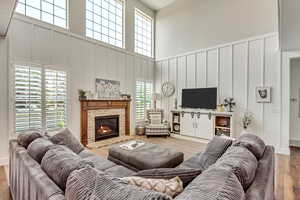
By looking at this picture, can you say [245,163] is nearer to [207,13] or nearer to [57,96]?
[57,96]

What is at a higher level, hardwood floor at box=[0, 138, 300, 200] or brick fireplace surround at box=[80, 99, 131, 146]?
brick fireplace surround at box=[80, 99, 131, 146]

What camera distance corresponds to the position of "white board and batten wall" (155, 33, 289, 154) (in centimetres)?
425

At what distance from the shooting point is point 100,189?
883mm

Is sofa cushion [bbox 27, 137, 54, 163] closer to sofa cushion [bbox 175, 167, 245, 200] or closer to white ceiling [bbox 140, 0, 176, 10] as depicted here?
sofa cushion [bbox 175, 167, 245, 200]

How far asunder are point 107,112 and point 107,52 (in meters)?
2.00

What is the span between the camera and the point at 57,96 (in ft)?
13.6

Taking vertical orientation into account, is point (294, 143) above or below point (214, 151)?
below

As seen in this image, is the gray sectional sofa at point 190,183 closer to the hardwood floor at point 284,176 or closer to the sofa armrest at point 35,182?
the sofa armrest at point 35,182

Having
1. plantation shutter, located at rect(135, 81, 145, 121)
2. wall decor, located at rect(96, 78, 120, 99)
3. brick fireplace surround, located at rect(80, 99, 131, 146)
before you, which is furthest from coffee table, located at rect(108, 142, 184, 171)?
plantation shutter, located at rect(135, 81, 145, 121)

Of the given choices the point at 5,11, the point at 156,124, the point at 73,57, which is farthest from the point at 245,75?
the point at 5,11

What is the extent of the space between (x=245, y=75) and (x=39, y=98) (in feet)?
18.3

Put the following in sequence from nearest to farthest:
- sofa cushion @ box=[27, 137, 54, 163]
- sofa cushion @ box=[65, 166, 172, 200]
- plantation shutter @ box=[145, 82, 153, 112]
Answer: sofa cushion @ box=[65, 166, 172, 200] < sofa cushion @ box=[27, 137, 54, 163] < plantation shutter @ box=[145, 82, 153, 112]

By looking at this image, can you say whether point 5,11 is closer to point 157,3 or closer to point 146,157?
point 146,157

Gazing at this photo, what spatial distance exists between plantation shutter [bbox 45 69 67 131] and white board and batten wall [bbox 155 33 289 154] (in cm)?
404
